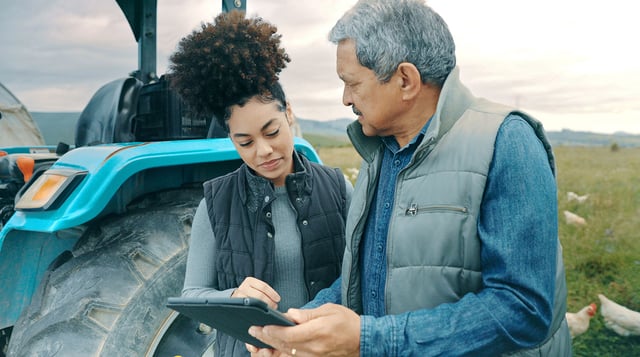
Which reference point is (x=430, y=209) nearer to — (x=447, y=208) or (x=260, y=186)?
(x=447, y=208)

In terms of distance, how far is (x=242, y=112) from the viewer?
154 cm

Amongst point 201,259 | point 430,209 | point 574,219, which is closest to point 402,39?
point 430,209

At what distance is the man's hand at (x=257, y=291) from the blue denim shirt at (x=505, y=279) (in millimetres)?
332

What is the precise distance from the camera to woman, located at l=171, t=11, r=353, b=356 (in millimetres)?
1497

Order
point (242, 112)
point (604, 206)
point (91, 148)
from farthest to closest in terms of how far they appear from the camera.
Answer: point (604, 206)
point (91, 148)
point (242, 112)

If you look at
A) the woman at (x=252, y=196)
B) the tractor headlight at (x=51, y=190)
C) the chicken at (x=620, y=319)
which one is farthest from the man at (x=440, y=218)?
the chicken at (x=620, y=319)

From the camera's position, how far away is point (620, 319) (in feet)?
9.87

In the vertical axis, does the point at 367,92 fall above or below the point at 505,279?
above

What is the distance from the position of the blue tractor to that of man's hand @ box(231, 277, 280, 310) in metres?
0.64

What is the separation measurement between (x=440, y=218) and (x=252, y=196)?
662mm

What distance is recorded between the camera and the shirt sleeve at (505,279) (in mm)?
999

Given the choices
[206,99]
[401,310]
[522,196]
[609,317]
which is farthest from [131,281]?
[609,317]

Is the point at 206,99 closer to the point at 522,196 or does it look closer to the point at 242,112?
the point at 242,112

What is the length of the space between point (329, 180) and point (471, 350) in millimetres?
751
